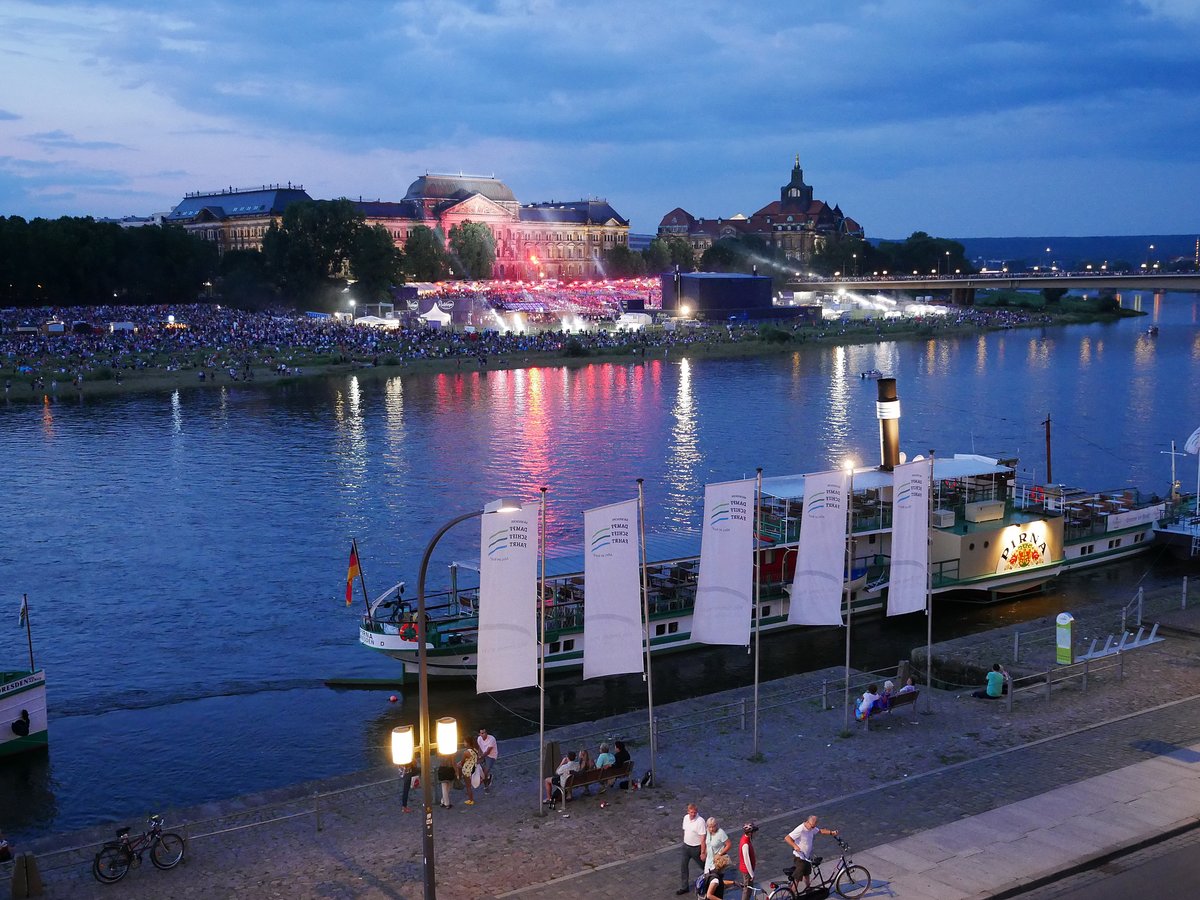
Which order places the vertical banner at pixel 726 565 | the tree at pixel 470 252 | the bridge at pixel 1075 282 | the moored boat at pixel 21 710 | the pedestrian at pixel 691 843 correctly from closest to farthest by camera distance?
the pedestrian at pixel 691 843 → the vertical banner at pixel 726 565 → the moored boat at pixel 21 710 → the bridge at pixel 1075 282 → the tree at pixel 470 252

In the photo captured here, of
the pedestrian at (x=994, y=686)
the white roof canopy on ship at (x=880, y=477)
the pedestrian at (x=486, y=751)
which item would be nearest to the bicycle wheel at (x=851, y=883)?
the pedestrian at (x=486, y=751)

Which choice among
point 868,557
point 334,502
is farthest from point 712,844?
point 334,502

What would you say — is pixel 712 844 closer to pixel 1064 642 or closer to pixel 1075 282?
pixel 1064 642

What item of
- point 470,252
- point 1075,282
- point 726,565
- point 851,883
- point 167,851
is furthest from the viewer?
point 470,252

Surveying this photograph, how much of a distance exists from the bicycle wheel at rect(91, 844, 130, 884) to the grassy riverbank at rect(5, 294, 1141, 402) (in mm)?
76413

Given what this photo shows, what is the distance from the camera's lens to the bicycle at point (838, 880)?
15.5 meters

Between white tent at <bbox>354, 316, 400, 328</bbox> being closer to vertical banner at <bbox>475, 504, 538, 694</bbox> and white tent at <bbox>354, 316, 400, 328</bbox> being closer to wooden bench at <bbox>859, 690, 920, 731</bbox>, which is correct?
wooden bench at <bbox>859, 690, 920, 731</bbox>

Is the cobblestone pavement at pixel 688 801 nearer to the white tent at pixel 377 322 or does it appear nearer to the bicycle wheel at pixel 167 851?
the bicycle wheel at pixel 167 851

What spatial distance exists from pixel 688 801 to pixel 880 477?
61.3 feet

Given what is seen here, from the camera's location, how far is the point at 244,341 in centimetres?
11362

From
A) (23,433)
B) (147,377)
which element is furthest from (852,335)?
(23,433)

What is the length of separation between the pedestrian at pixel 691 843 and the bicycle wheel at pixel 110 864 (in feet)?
25.8

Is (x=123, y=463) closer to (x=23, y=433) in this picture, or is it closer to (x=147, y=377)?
(x=23, y=433)

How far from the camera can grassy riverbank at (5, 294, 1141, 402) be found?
92.3 metres
